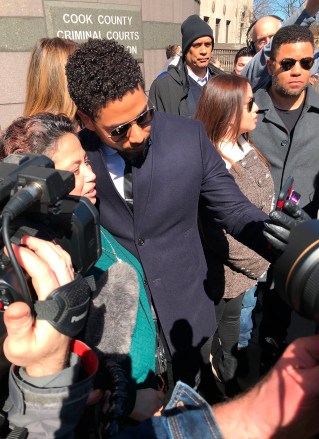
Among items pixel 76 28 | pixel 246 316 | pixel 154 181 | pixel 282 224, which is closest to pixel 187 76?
pixel 76 28

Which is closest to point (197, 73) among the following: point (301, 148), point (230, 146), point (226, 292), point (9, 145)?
point (301, 148)

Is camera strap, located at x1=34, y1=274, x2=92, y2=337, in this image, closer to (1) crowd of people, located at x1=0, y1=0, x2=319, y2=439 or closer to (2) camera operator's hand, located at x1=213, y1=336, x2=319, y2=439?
(1) crowd of people, located at x1=0, y1=0, x2=319, y2=439

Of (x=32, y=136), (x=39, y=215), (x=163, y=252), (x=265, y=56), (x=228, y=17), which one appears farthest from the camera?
(x=228, y=17)

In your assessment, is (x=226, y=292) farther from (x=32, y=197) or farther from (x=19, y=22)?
(x=19, y=22)

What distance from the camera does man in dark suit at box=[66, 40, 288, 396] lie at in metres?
1.68

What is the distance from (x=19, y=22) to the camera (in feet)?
15.5

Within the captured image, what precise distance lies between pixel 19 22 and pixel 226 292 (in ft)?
13.6

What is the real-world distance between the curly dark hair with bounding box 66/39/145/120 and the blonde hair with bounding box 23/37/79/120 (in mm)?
720

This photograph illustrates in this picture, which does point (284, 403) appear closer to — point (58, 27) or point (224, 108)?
point (224, 108)

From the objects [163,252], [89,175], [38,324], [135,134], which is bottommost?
[163,252]

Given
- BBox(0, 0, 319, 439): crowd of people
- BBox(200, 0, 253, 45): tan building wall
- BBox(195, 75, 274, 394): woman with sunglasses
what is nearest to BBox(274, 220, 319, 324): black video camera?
BBox(0, 0, 319, 439): crowd of people

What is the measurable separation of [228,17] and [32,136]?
2758 cm

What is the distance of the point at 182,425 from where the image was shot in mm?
888

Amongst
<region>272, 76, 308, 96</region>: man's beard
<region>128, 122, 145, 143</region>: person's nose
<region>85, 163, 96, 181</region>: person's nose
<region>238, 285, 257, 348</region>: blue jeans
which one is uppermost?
<region>272, 76, 308, 96</region>: man's beard
